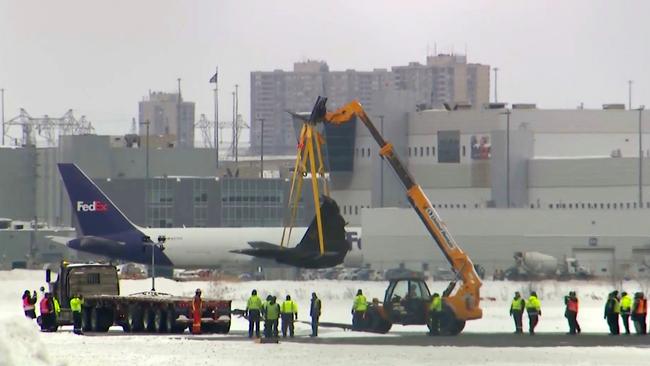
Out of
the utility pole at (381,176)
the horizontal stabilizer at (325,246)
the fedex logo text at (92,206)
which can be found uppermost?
the utility pole at (381,176)

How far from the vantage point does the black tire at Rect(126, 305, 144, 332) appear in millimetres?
65438

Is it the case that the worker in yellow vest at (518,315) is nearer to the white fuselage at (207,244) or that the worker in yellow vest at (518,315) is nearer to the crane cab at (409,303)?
the crane cab at (409,303)

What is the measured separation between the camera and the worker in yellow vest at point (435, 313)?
61.8 m

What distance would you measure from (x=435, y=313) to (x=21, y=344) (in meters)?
23.8

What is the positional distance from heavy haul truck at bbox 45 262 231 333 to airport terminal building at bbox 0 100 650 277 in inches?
2531

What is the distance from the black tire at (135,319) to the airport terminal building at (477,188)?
67867mm

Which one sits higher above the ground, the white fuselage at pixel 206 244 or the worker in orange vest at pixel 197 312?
the white fuselage at pixel 206 244

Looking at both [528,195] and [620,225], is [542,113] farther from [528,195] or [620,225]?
[620,225]

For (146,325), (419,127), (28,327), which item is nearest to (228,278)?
(146,325)

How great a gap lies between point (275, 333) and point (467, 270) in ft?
30.2

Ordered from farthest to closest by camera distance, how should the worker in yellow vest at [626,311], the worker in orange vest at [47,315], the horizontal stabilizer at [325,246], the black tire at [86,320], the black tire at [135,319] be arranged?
the horizontal stabilizer at [325,246] → the worker in orange vest at [47,315] → the black tire at [86,320] → the black tire at [135,319] → the worker in yellow vest at [626,311]

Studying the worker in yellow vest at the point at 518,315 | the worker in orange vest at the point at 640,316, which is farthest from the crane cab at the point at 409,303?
the worker in orange vest at the point at 640,316

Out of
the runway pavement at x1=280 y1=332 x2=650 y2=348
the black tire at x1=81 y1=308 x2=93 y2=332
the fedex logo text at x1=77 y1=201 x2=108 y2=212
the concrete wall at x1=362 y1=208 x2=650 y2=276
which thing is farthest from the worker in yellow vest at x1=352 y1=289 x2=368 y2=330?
the concrete wall at x1=362 y1=208 x2=650 y2=276

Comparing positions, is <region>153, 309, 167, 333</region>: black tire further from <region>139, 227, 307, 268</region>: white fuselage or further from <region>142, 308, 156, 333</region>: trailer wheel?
<region>139, 227, 307, 268</region>: white fuselage
